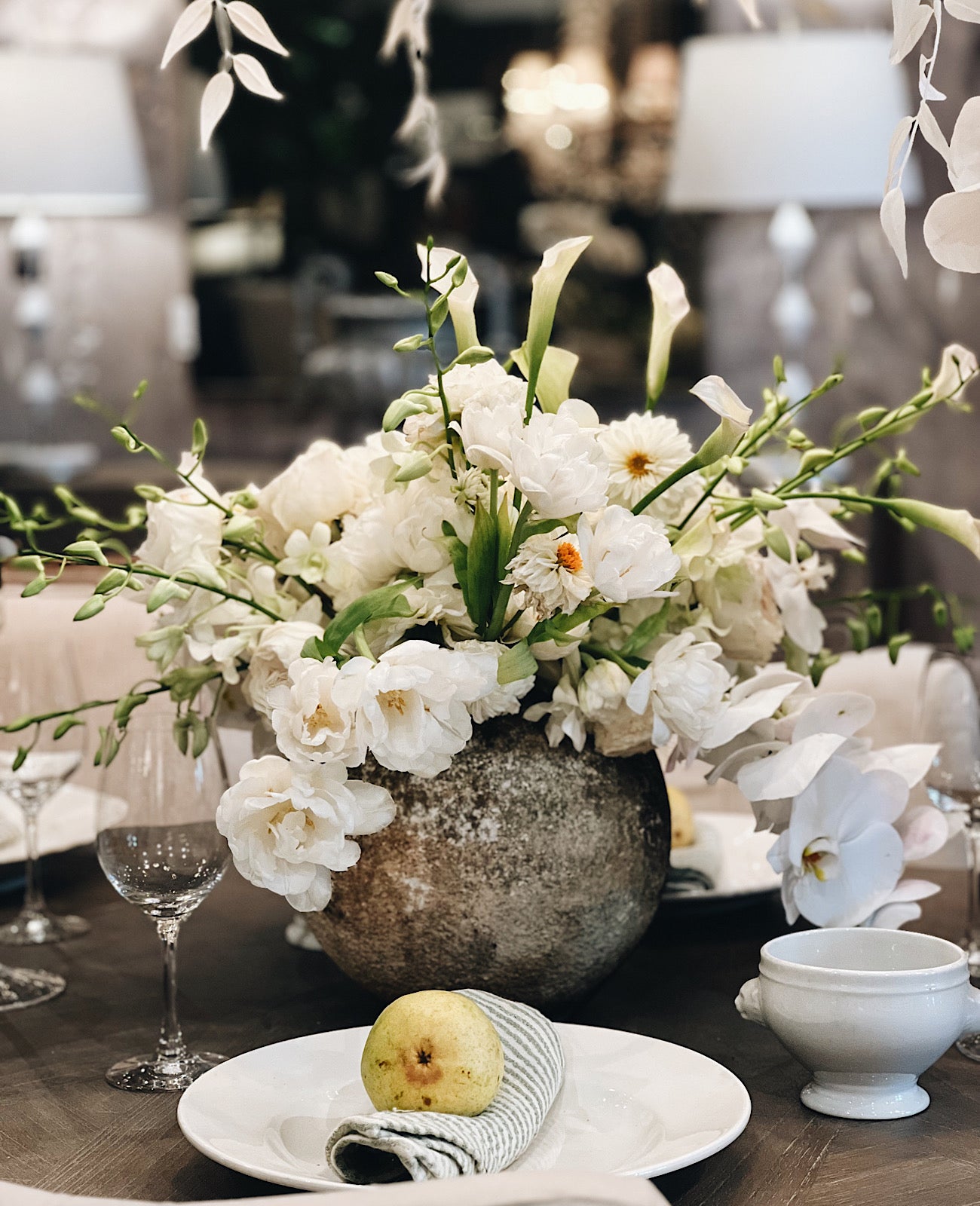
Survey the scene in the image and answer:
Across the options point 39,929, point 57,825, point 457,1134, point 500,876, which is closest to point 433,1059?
point 457,1134

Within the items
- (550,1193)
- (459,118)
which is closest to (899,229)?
(550,1193)

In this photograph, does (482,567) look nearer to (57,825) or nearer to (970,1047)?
(970,1047)

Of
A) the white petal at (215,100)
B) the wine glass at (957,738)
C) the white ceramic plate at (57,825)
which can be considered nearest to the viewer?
the white petal at (215,100)

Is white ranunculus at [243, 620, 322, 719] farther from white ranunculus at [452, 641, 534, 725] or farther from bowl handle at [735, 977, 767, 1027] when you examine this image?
bowl handle at [735, 977, 767, 1027]

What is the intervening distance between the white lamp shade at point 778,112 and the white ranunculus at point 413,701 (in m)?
2.03

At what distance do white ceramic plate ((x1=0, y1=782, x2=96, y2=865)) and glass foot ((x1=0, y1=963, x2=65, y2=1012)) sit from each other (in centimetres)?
15

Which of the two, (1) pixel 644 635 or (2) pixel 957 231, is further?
(1) pixel 644 635

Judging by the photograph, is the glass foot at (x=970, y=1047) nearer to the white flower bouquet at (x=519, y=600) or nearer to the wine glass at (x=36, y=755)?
the white flower bouquet at (x=519, y=600)

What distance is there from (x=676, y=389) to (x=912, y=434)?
1409 mm

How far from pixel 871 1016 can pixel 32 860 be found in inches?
25.0

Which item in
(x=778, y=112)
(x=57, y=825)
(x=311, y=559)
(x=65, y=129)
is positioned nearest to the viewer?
(x=311, y=559)

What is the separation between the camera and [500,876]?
2.64 feet

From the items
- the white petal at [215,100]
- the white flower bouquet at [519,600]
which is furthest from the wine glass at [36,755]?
the white petal at [215,100]

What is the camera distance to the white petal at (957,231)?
675 millimetres
